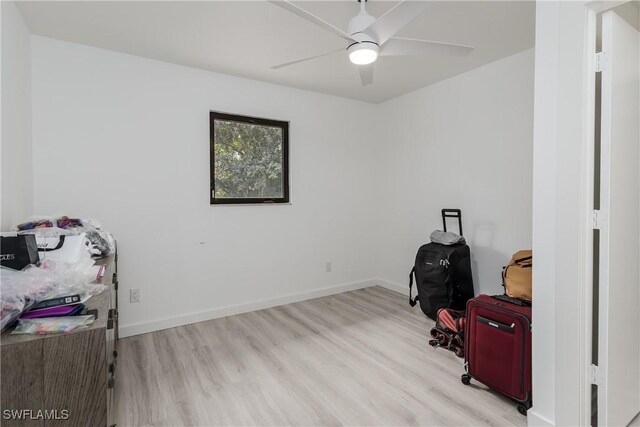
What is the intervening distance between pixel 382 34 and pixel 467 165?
212 centimetres

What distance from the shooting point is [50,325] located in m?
0.98

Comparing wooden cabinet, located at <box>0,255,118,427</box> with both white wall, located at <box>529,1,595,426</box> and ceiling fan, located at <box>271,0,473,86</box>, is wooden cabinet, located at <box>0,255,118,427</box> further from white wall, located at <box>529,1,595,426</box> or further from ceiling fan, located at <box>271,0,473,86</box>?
white wall, located at <box>529,1,595,426</box>

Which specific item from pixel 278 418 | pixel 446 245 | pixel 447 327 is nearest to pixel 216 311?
pixel 278 418

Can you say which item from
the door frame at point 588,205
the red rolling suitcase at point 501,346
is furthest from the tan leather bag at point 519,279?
the door frame at point 588,205

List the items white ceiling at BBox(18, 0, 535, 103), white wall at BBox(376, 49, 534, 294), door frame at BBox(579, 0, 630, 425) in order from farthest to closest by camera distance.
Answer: white wall at BBox(376, 49, 534, 294)
white ceiling at BBox(18, 0, 535, 103)
door frame at BBox(579, 0, 630, 425)

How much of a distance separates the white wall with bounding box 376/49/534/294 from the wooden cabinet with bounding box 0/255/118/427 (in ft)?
10.5

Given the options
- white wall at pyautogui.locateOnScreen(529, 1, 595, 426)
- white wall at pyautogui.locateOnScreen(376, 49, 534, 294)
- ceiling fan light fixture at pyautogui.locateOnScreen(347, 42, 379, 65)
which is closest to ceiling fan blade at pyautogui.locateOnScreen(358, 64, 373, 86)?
ceiling fan light fixture at pyautogui.locateOnScreen(347, 42, 379, 65)

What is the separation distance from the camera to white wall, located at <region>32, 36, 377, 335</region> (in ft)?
8.61

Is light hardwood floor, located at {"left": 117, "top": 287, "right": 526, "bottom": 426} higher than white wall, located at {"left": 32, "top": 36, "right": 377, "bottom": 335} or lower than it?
lower

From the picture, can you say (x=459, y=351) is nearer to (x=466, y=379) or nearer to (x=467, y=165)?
(x=466, y=379)

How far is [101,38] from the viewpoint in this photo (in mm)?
2537

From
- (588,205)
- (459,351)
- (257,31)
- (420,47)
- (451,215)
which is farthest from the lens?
(451,215)

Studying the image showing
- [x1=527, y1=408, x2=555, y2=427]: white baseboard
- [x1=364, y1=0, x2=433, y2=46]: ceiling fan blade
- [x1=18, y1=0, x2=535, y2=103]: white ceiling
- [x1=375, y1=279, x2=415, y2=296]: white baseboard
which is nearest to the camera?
[x1=364, y1=0, x2=433, y2=46]: ceiling fan blade

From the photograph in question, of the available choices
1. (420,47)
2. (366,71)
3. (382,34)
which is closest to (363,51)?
(382,34)
